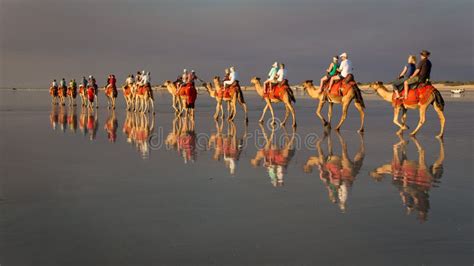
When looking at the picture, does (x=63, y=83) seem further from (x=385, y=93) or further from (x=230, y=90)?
(x=385, y=93)

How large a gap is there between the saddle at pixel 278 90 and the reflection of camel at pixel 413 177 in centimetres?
912

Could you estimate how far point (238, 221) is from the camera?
596 centimetres

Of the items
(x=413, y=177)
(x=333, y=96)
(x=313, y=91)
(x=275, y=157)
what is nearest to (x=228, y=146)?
(x=275, y=157)

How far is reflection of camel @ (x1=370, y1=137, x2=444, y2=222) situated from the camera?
22.6ft

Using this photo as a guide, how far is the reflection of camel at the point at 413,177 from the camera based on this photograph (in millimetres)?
6875

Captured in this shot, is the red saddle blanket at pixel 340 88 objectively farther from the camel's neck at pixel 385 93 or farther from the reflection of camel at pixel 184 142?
the reflection of camel at pixel 184 142

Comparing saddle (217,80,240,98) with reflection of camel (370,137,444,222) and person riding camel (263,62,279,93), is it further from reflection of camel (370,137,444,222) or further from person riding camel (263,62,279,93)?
reflection of camel (370,137,444,222)

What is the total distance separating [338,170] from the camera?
9531 millimetres

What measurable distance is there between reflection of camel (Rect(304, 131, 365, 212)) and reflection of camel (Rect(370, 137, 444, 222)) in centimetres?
50

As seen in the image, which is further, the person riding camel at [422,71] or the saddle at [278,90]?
the saddle at [278,90]

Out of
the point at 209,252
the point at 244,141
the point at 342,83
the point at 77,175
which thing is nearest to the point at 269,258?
the point at 209,252

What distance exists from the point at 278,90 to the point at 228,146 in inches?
323

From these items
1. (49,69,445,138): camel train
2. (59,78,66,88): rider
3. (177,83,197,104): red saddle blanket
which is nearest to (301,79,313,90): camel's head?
(49,69,445,138): camel train

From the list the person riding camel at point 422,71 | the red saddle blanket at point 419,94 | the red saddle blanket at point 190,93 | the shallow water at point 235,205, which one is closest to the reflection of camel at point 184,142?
the shallow water at point 235,205
